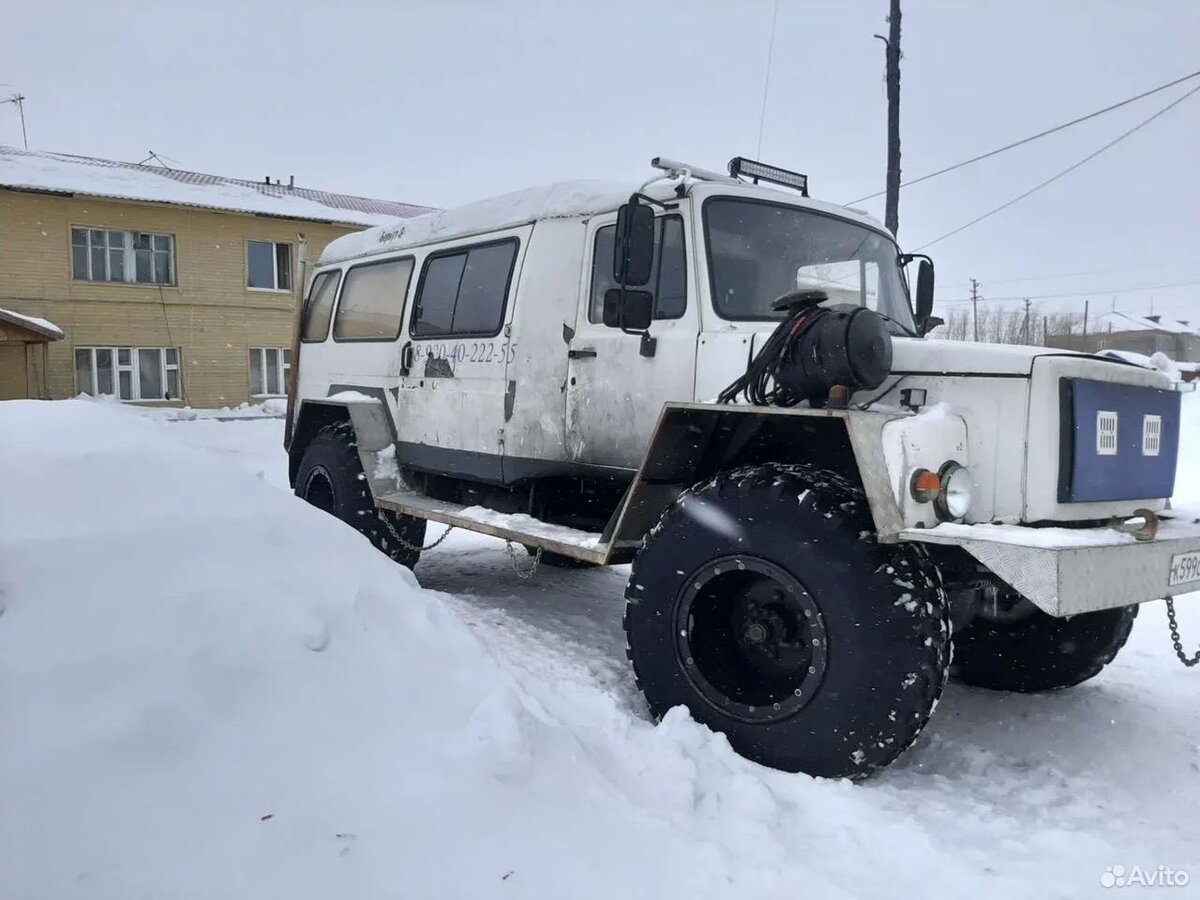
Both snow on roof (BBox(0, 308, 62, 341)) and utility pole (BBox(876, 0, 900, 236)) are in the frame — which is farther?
snow on roof (BBox(0, 308, 62, 341))

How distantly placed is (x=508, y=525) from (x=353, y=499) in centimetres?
191

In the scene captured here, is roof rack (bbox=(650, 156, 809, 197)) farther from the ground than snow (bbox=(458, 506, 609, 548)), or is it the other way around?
roof rack (bbox=(650, 156, 809, 197))

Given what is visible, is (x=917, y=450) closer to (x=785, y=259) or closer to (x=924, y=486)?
(x=924, y=486)

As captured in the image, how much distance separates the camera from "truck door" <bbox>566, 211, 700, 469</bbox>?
4156mm

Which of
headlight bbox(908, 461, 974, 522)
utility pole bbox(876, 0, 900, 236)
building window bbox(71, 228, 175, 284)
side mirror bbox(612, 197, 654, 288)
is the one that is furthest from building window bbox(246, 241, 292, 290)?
headlight bbox(908, 461, 974, 522)

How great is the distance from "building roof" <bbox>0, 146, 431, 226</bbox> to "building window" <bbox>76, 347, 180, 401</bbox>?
3.78 m

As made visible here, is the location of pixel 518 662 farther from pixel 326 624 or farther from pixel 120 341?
pixel 120 341

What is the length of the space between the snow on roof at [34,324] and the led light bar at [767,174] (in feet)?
60.3

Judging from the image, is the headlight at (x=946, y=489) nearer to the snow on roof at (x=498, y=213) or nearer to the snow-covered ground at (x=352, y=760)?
the snow-covered ground at (x=352, y=760)

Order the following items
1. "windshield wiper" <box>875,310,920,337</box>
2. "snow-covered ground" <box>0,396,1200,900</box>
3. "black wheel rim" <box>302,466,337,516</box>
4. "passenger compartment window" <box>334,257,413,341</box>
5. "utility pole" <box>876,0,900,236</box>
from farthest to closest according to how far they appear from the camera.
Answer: "utility pole" <box>876,0,900,236</box>, "black wheel rim" <box>302,466,337,516</box>, "passenger compartment window" <box>334,257,413,341</box>, "windshield wiper" <box>875,310,920,337</box>, "snow-covered ground" <box>0,396,1200,900</box>

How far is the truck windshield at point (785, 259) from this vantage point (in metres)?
4.14

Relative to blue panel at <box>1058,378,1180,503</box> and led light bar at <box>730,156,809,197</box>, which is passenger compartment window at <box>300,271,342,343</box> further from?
blue panel at <box>1058,378,1180,503</box>

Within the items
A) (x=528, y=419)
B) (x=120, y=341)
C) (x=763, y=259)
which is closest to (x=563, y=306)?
(x=528, y=419)

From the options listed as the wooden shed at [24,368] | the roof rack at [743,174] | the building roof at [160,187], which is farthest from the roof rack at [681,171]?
the wooden shed at [24,368]
